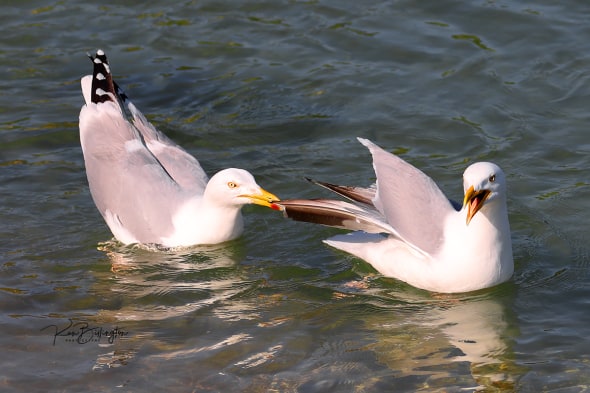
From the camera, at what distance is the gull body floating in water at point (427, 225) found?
22.2 feet

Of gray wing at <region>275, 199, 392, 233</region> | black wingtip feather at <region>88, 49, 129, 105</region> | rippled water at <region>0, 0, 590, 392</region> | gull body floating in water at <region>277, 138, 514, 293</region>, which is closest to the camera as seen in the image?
rippled water at <region>0, 0, 590, 392</region>

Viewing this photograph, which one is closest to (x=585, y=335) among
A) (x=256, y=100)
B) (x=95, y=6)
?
(x=256, y=100)

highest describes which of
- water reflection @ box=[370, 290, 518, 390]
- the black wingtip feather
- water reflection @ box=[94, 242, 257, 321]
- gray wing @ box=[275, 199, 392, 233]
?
the black wingtip feather

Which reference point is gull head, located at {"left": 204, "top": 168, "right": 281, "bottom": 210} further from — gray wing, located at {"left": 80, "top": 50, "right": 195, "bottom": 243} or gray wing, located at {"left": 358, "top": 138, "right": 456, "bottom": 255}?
gray wing, located at {"left": 358, "top": 138, "right": 456, "bottom": 255}

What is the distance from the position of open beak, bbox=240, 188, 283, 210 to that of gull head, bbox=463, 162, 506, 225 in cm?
141

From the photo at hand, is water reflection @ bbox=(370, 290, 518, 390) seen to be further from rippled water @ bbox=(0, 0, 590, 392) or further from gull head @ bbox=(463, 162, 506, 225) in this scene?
gull head @ bbox=(463, 162, 506, 225)

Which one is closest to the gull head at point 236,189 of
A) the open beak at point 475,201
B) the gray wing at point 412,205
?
the gray wing at point 412,205

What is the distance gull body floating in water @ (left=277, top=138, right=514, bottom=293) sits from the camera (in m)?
6.76

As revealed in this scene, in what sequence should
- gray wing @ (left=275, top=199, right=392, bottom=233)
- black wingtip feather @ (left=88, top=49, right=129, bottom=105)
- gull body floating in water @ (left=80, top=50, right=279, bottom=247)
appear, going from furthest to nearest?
black wingtip feather @ (left=88, top=49, right=129, bottom=105) < gull body floating in water @ (left=80, top=50, right=279, bottom=247) < gray wing @ (left=275, top=199, right=392, bottom=233)

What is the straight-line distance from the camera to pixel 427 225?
274 inches

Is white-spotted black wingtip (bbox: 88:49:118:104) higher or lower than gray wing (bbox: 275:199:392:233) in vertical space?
higher

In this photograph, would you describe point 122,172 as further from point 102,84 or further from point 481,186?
point 481,186

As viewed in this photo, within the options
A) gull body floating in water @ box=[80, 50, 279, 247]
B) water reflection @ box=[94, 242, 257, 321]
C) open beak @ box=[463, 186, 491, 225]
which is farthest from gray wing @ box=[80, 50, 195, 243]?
open beak @ box=[463, 186, 491, 225]

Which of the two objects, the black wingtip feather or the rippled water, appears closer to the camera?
the rippled water
